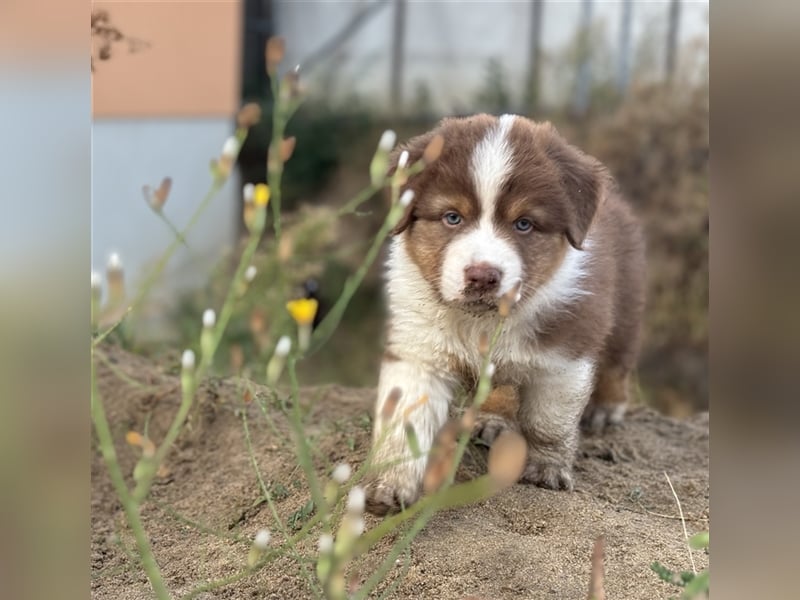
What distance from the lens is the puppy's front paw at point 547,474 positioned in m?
3.60

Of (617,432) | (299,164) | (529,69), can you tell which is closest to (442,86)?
(529,69)

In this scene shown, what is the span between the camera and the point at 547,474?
11.9ft

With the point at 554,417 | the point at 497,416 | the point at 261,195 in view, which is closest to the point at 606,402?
the point at 497,416

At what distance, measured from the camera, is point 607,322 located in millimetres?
3832

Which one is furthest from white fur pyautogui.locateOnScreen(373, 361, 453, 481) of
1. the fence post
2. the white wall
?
the fence post

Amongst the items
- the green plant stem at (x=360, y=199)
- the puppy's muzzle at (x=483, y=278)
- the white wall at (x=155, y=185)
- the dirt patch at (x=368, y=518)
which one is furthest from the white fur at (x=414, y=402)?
the white wall at (x=155, y=185)

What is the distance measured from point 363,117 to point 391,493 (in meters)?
8.63

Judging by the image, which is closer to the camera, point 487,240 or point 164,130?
point 487,240

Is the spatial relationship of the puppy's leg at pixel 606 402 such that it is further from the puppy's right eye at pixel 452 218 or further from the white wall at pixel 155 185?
the white wall at pixel 155 185

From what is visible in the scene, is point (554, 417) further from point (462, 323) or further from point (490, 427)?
point (462, 323)

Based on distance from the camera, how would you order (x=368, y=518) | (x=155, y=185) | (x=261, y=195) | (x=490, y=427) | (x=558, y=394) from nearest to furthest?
1. (x=261, y=195)
2. (x=368, y=518)
3. (x=558, y=394)
4. (x=490, y=427)
5. (x=155, y=185)
